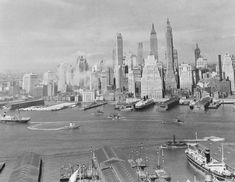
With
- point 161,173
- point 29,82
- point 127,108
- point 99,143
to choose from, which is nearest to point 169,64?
point 29,82

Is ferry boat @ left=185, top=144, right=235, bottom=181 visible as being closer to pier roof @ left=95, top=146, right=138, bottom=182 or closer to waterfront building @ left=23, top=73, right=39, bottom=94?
pier roof @ left=95, top=146, right=138, bottom=182

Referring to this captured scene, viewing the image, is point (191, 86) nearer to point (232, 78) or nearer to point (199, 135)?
point (232, 78)

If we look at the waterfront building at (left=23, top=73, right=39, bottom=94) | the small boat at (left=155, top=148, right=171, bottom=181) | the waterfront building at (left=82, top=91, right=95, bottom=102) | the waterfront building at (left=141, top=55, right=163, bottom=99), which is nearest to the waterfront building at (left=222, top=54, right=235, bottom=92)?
the waterfront building at (left=141, top=55, right=163, bottom=99)

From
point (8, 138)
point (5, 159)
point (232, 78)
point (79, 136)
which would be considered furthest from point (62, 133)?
A: point (232, 78)

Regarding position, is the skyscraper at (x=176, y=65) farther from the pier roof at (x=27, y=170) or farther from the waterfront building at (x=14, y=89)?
the pier roof at (x=27, y=170)

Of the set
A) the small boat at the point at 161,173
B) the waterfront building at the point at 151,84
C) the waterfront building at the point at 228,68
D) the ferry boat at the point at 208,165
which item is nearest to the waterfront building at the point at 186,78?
the waterfront building at the point at 228,68

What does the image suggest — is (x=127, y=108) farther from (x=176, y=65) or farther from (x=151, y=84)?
(x=176, y=65)
